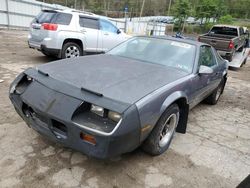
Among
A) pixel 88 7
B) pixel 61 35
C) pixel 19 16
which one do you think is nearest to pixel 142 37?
pixel 61 35

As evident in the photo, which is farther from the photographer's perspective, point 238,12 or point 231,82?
point 238,12

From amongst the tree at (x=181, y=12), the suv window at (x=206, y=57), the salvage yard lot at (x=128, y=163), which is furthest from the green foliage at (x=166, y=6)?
the salvage yard lot at (x=128, y=163)

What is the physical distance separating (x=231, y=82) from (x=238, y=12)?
6524 cm

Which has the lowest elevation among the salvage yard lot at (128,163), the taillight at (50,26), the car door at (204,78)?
the salvage yard lot at (128,163)

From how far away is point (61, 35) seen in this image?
7.30m

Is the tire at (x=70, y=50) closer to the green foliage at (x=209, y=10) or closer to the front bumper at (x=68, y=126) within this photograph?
the front bumper at (x=68, y=126)

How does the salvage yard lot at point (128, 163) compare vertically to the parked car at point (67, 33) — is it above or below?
below

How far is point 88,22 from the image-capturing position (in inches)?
322

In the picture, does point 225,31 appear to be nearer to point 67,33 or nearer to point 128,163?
point 67,33

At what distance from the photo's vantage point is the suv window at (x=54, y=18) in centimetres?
731

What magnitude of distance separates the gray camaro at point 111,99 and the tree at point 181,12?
37521 millimetres

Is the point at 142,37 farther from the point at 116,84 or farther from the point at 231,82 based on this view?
the point at 231,82

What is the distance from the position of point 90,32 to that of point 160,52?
15.4ft

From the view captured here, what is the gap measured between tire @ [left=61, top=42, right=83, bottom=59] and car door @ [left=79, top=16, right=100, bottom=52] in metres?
0.30
